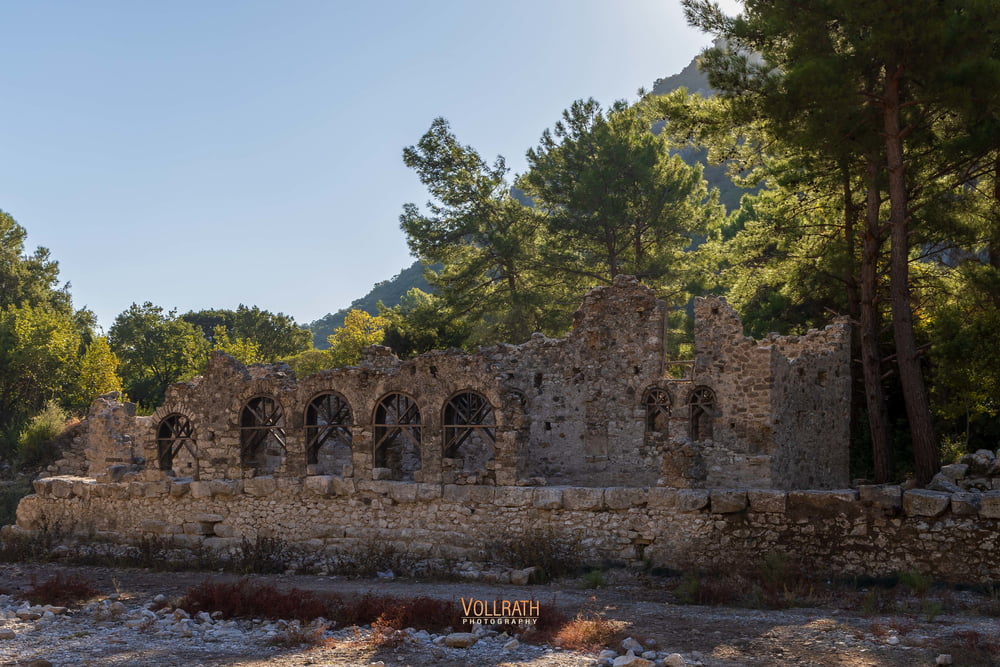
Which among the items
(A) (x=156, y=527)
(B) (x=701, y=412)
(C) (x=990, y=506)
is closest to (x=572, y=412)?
(B) (x=701, y=412)

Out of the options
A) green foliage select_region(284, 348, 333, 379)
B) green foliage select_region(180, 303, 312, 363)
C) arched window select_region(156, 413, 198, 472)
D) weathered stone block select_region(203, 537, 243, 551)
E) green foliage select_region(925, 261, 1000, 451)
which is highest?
green foliage select_region(180, 303, 312, 363)

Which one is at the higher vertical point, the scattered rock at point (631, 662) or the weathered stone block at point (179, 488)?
the weathered stone block at point (179, 488)

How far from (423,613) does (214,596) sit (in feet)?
10.9

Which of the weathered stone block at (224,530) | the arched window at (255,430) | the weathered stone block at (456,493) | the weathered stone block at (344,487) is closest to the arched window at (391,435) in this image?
the weathered stone block at (344,487)

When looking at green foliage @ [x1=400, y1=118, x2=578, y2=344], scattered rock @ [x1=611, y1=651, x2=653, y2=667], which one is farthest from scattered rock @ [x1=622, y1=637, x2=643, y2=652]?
green foliage @ [x1=400, y1=118, x2=578, y2=344]

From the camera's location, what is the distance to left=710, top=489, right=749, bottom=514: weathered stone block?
43.6 feet

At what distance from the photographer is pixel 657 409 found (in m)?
19.5

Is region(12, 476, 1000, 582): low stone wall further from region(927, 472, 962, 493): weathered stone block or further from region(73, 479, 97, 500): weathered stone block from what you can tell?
region(927, 472, 962, 493): weathered stone block

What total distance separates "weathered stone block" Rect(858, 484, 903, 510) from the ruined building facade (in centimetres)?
514

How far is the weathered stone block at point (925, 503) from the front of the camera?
12086mm

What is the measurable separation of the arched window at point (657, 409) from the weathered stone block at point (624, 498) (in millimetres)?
5273

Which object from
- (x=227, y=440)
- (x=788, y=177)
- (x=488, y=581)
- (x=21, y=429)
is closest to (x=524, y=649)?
(x=488, y=581)

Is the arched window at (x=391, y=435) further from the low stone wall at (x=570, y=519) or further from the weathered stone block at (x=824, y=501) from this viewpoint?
the weathered stone block at (x=824, y=501)

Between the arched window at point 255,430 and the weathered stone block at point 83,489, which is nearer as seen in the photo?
the arched window at point 255,430
